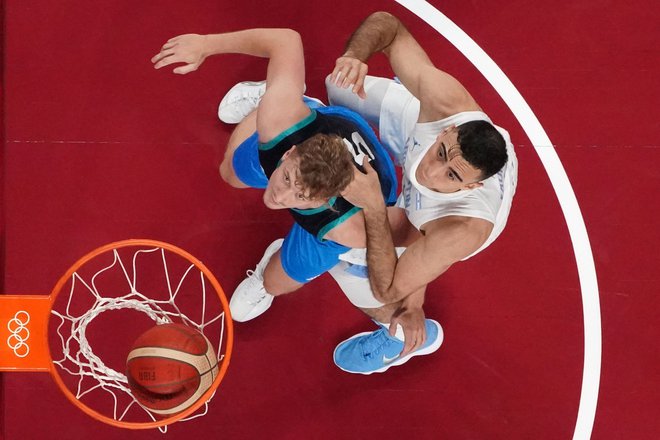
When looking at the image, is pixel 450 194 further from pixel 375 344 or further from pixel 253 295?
pixel 253 295

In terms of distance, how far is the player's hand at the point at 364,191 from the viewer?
284 cm

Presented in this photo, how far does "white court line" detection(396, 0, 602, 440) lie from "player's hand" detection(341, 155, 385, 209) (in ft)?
4.45

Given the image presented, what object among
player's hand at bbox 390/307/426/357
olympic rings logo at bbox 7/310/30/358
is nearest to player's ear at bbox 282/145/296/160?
player's hand at bbox 390/307/426/357

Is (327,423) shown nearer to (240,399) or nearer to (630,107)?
(240,399)

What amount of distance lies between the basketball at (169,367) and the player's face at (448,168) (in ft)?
4.13

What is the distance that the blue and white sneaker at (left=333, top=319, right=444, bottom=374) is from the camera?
3.63 meters

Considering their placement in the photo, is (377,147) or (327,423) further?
(327,423)

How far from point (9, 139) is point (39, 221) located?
504mm

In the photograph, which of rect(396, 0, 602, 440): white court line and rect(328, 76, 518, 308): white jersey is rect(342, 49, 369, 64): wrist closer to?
rect(328, 76, 518, 308): white jersey

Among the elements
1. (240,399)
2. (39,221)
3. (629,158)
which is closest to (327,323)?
(240,399)

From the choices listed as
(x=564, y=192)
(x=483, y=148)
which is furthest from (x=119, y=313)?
(x=564, y=192)

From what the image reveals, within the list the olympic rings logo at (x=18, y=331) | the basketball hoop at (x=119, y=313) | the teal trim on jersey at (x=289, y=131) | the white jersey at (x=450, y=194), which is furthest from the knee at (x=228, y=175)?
the olympic rings logo at (x=18, y=331)

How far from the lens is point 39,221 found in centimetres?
375

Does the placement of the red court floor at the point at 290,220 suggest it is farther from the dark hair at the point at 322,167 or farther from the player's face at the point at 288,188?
the dark hair at the point at 322,167
